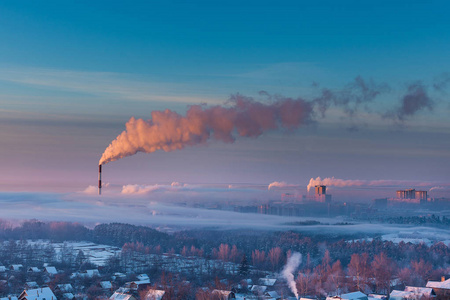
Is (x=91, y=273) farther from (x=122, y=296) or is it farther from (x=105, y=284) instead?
(x=122, y=296)

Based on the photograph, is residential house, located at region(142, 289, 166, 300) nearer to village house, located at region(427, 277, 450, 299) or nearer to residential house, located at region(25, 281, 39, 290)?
residential house, located at region(25, 281, 39, 290)

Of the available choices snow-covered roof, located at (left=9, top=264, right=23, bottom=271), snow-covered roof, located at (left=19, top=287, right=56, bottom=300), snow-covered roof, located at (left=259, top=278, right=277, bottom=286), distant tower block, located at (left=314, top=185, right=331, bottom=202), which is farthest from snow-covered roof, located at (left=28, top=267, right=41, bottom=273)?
distant tower block, located at (left=314, top=185, right=331, bottom=202)

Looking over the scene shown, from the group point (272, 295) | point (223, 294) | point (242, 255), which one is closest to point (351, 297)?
point (272, 295)

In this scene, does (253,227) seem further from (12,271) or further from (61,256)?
(12,271)

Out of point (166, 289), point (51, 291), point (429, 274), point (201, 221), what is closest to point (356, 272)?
point (429, 274)

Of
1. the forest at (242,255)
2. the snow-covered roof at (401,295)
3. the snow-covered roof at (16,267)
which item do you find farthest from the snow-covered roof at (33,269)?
the snow-covered roof at (401,295)

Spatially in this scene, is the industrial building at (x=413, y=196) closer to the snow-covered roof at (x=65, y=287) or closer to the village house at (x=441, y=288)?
the village house at (x=441, y=288)
